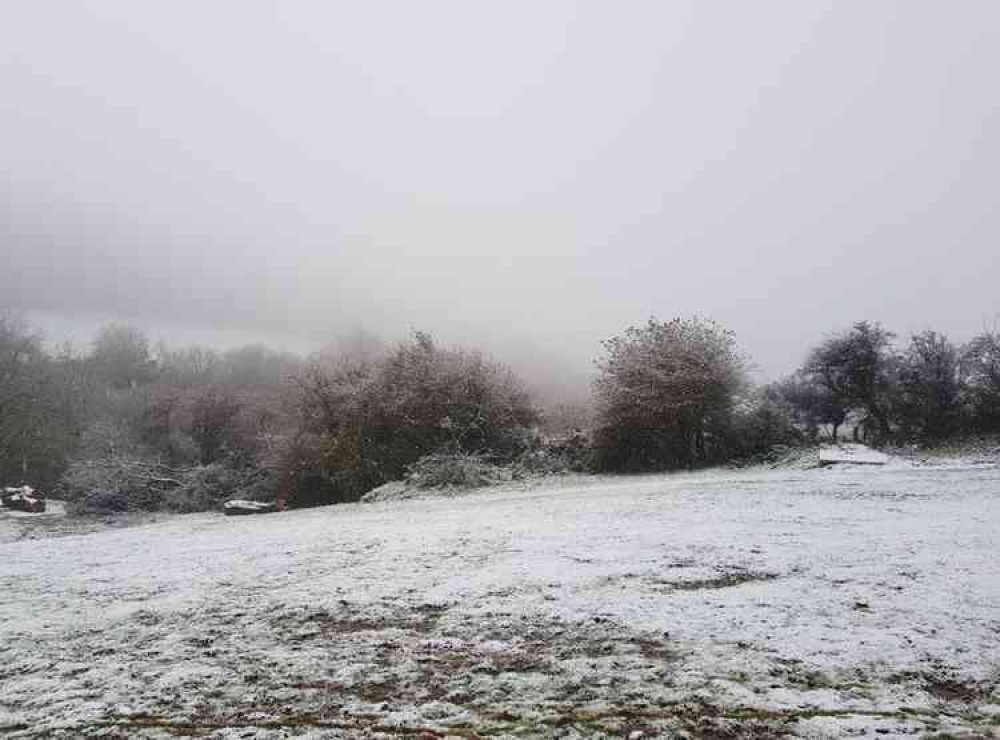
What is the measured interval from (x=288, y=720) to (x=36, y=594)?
3.70m

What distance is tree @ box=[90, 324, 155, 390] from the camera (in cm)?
4975

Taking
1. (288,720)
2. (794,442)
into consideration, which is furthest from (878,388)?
(288,720)

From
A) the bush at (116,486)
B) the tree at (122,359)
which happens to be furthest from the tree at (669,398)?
the tree at (122,359)

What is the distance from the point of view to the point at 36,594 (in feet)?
14.3

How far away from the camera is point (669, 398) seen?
53.0ft

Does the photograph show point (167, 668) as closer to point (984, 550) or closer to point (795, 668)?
point (795, 668)

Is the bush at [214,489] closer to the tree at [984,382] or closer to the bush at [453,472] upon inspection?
the bush at [453,472]

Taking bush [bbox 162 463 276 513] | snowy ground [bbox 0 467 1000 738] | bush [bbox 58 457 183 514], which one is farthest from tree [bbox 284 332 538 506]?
snowy ground [bbox 0 467 1000 738]

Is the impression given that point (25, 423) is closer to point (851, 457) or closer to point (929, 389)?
point (851, 457)

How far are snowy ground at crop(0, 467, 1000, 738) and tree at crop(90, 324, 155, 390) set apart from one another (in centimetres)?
5292

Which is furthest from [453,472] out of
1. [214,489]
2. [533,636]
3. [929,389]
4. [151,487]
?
[929,389]

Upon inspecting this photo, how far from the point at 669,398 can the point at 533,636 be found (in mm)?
14170

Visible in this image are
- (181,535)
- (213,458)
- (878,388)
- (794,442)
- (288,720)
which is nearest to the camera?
(288,720)

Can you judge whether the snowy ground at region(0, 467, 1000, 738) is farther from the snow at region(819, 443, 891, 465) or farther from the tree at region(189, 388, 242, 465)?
the tree at region(189, 388, 242, 465)
